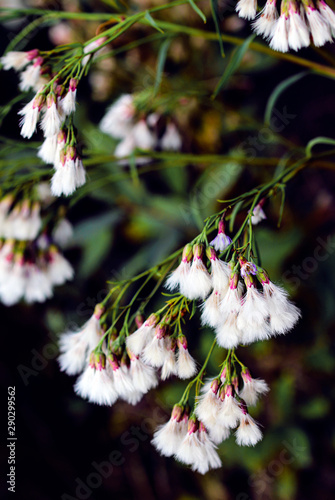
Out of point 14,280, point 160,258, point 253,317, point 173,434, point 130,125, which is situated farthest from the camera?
point 160,258

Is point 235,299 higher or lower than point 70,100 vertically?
lower

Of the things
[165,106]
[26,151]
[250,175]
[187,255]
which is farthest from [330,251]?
[26,151]

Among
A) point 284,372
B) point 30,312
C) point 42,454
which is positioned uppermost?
point 30,312

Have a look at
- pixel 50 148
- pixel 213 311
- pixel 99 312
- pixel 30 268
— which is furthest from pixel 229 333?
pixel 30 268

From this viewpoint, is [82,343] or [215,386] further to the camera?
[82,343]

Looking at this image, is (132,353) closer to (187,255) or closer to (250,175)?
(187,255)

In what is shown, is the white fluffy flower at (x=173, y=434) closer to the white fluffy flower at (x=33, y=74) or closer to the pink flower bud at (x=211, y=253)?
the pink flower bud at (x=211, y=253)

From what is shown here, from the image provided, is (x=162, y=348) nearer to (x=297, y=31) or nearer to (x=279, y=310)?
(x=279, y=310)
